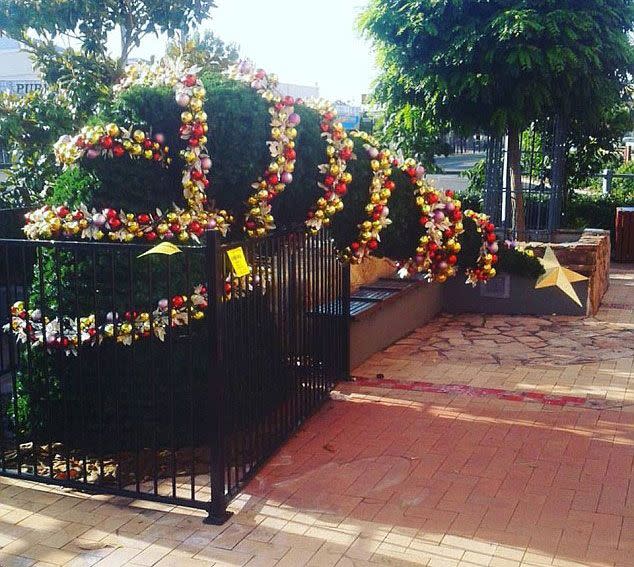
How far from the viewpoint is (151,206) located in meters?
5.01

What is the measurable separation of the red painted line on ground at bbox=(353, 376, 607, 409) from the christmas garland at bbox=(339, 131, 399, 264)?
1.61 metres

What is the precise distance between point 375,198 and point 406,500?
82.9 inches

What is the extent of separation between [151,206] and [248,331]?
98 centimetres

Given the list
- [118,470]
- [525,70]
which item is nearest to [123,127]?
[118,470]

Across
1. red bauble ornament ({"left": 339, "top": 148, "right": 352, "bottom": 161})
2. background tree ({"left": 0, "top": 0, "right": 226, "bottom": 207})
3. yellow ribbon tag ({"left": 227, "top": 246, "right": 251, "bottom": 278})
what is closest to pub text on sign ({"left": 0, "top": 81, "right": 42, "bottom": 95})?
background tree ({"left": 0, "top": 0, "right": 226, "bottom": 207})

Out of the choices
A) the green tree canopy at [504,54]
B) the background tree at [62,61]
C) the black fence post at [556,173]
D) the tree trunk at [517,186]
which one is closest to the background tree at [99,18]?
the background tree at [62,61]

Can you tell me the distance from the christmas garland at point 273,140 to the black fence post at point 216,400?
2.95 ft

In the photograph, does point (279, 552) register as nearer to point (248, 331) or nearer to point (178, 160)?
point (248, 331)

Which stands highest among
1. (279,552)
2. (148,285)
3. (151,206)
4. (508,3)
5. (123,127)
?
(508,3)

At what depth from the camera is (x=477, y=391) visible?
22.6 ft

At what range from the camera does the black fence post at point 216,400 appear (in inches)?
171

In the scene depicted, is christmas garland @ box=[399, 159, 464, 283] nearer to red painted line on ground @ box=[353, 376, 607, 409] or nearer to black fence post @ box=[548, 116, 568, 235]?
red painted line on ground @ box=[353, 376, 607, 409]

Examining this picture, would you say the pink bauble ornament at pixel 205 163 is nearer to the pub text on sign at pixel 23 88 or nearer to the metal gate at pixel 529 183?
the pub text on sign at pixel 23 88

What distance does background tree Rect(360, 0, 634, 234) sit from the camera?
1030 centimetres
